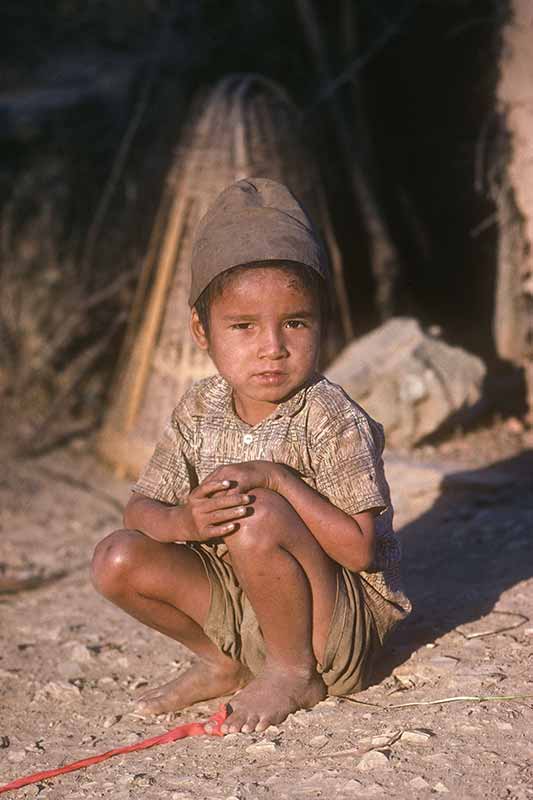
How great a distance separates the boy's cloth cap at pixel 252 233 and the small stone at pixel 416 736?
1.07 m

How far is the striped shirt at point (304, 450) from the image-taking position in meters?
2.57

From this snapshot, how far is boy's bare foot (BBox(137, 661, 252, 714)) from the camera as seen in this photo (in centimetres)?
287

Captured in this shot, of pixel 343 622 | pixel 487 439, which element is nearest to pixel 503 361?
pixel 487 439

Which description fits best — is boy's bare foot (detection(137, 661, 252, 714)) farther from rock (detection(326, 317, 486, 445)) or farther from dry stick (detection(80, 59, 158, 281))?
dry stick (detection(80, 59, 158, 281))

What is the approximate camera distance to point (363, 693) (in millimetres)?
2809

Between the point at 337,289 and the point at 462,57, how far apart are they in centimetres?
183

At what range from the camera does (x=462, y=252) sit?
6.80 metres

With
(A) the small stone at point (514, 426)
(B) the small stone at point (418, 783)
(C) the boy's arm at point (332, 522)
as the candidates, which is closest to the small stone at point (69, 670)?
(C) the boy's arm at point (332, 522)

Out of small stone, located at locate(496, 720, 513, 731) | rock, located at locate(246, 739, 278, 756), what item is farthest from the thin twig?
rock, located at locate(246, 739, 278, 756)

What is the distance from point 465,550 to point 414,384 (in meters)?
1.36

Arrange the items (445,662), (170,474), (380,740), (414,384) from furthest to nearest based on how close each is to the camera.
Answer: (414,384), (445,662), (170,474), (380,740)

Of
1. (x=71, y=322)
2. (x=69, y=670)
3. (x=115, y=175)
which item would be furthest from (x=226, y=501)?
(x=71, y=322)

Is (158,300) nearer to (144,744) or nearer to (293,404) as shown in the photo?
(293,404)

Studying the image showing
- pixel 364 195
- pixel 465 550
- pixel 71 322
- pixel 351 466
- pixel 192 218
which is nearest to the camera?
pixel 351 466
